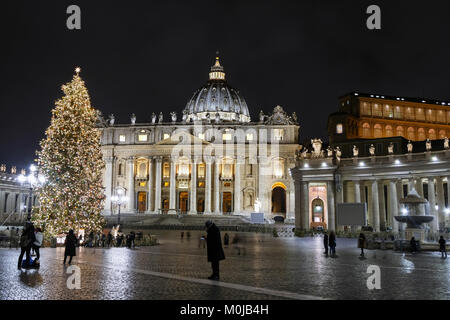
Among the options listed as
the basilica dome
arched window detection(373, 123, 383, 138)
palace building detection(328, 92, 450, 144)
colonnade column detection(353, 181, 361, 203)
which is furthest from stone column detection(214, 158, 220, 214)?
colonnade column detection(353, 181, 361, 203)

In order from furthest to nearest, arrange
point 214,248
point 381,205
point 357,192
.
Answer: point 381,205
point 357,192
point 214,248

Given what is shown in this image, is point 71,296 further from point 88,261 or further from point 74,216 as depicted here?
point 74,216

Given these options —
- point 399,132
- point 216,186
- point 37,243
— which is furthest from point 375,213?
point 216,186

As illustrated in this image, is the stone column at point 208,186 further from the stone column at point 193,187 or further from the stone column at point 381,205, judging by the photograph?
the stone column at point 381,205

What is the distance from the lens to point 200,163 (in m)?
90.6

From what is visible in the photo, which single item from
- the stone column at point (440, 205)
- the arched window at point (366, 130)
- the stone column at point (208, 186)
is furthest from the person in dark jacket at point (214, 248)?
the stone column at point (208, 186)

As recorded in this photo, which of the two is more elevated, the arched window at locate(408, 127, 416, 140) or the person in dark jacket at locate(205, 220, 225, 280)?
the arched window at locate(408, 127, 416, 140)

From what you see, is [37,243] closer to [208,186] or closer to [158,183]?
[208,186]

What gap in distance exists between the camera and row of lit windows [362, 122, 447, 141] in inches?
2968

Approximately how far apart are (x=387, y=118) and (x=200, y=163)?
36207 millimetres

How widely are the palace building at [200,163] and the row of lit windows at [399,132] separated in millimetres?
15608

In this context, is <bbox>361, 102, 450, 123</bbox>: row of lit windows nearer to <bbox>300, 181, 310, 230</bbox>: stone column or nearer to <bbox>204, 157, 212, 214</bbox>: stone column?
<bbox>300, 181, 310, 230</bbox>: stone column

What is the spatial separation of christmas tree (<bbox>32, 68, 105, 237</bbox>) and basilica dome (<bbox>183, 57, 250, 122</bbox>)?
277 feet

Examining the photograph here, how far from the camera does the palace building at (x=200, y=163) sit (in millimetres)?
88125
